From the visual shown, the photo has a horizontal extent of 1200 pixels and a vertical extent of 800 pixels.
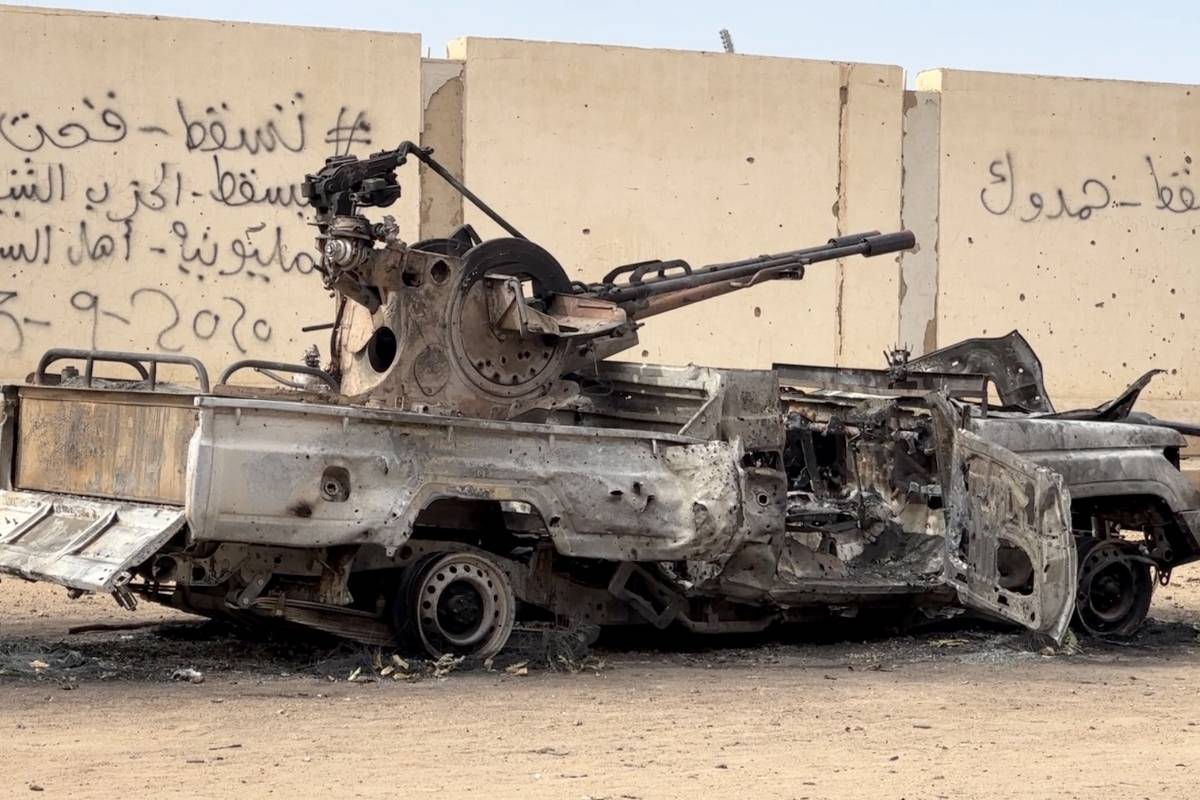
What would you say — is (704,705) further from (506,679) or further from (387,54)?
(387,54)

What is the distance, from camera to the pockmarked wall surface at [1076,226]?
16.1 meters

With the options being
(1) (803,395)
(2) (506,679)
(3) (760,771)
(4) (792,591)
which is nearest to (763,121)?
(1) (803,395)

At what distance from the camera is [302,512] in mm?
7133

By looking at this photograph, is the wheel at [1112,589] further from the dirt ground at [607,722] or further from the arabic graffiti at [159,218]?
the arabic graffiti at [159,218]

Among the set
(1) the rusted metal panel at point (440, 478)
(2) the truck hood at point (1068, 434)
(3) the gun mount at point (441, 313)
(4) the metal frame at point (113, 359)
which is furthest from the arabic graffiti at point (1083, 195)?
(4) the metal frame at point (113, 359)

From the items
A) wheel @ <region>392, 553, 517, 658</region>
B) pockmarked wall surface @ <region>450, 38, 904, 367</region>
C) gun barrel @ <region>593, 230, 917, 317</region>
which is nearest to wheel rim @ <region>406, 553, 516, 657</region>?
wheel @ <region>392, 553, 517, 658</region>

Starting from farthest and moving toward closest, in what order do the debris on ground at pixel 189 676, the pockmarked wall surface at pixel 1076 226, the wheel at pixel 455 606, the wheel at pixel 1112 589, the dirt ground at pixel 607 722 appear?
the pockmarked wall surface at pixel 1076 226, the wheel at pixel 1112 589, the wheel at pixel 455 606, the debris on ground at pixel 189 676, the dirt ground at pixel 607 722

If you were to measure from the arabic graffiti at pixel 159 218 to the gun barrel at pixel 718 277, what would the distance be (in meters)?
5.55

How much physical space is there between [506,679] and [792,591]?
1.54 metres

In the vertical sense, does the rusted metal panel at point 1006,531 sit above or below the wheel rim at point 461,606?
above

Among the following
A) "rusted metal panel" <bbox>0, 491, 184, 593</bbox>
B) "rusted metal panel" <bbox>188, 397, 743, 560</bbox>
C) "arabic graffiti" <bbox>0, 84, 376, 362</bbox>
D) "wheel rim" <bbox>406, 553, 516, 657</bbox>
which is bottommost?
"wheel rim" <bbox>406, 553, 516, 657</bbox>

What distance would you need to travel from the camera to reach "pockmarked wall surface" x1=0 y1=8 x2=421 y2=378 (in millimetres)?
13719

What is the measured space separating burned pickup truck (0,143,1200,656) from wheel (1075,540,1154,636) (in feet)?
0.06

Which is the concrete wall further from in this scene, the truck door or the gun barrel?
the truck door
